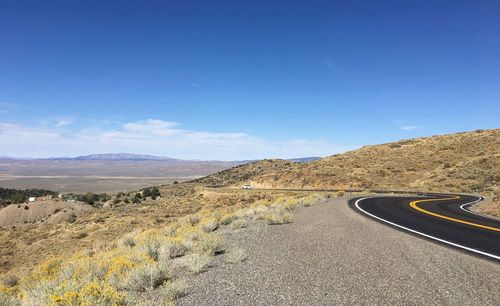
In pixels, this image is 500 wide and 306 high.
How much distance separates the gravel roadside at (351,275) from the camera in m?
6.29

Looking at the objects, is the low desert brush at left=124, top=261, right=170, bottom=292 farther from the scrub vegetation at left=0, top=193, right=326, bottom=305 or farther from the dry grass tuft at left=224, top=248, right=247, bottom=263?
the dry grass tuft at left=224, top=248, right=247, bottom=263

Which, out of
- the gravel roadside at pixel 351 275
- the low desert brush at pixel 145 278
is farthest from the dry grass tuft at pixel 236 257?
the low desert brush at pixel 145 278

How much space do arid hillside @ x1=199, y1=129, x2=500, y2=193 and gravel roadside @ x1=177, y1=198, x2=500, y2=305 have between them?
4121cm

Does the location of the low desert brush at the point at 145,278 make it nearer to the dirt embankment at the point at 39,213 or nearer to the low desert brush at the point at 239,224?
the low desert brush at the point at 239,224

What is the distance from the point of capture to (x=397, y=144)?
86562mm

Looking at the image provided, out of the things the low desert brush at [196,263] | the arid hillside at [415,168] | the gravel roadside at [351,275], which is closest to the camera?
the gravel roadside at [351,275]

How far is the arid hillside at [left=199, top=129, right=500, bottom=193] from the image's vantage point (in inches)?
2115

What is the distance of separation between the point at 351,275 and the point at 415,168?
2433 inches

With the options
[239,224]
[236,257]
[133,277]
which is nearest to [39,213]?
[239,224]

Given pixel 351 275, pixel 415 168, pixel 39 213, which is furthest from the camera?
pixel 415 168

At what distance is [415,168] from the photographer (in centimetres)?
6384

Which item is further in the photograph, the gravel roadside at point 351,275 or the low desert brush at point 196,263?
the low desert brush at point 196,263

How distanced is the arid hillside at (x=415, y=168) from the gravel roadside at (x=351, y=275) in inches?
1622

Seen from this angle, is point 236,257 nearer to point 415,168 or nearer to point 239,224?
point 239,224
